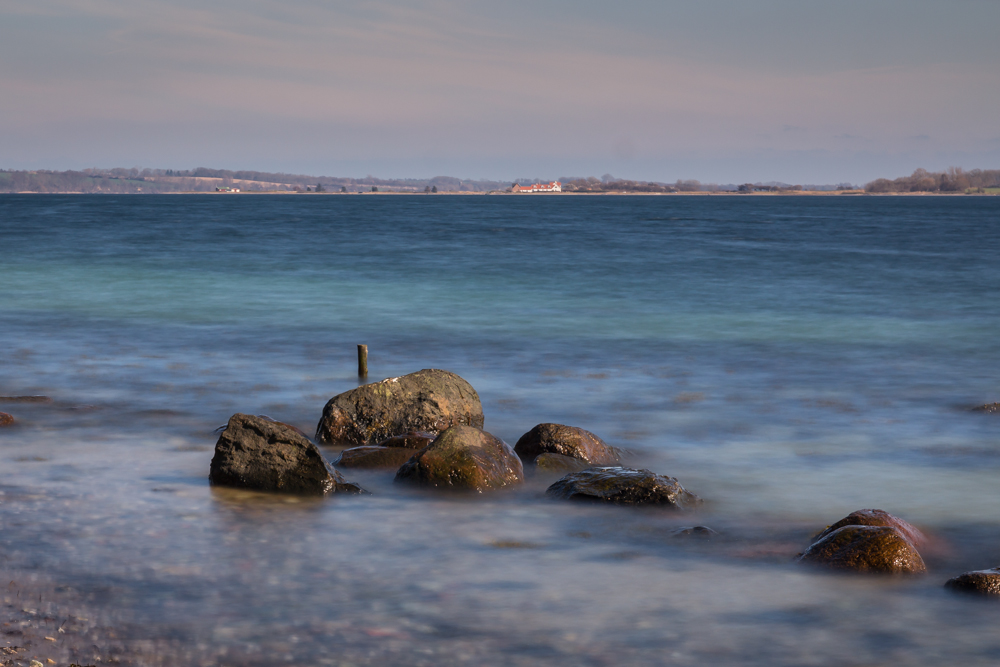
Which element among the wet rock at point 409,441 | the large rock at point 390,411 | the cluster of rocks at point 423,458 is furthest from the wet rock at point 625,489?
the large rock at point 390,411

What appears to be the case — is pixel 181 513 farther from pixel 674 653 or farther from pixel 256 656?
pixel 674 653

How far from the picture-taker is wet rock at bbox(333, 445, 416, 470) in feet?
37.7

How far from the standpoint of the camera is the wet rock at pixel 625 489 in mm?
10172

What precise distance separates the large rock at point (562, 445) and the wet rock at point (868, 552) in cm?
365

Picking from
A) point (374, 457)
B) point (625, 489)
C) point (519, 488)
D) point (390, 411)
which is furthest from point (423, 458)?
point (625, 489)

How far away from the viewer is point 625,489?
10.2 m

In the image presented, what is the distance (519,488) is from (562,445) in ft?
4.11

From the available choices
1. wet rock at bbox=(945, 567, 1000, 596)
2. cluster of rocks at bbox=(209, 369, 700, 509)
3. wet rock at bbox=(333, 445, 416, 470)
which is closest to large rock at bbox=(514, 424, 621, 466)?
cluster of rocks at bbox=(209, 369, 700, 509)

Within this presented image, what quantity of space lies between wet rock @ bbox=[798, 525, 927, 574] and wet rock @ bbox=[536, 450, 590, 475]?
331 centimetres

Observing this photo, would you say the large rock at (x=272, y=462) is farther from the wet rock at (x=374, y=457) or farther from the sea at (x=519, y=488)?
the wet rock at (x=374, y=457)

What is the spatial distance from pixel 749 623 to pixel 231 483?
19.0 ft

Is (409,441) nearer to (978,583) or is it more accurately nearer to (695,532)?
(695,532)

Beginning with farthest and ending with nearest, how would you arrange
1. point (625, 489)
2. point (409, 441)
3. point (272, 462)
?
point (409, 441)
point (272, 462)
point (625, 489)

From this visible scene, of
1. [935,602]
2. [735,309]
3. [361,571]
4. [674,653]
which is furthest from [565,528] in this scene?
[735,309]
